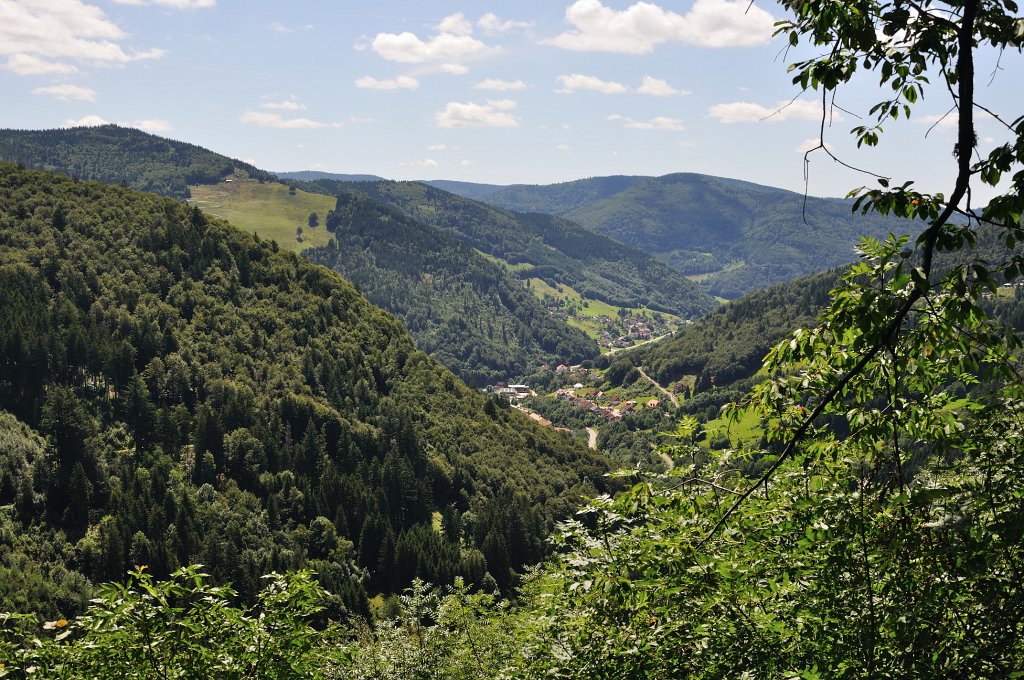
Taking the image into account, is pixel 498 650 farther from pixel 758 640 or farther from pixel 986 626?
pixel 986 626

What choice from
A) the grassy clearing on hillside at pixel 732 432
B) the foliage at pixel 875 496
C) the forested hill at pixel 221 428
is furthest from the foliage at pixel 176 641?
the forested hill at pixel 221 428

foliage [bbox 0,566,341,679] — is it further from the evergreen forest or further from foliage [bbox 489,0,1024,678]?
foliage [bbox 489,0,1024,678]

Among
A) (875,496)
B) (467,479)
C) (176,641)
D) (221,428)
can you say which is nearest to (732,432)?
(875,496)

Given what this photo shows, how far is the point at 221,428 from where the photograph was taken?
418 ft

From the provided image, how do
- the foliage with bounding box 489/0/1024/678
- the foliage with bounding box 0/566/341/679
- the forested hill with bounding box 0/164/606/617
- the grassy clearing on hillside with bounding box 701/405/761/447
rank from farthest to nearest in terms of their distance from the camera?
the forested hill with bounding box 0/164/606/617
the foliage with bounding box 0/566/341/679
the grassy clearing on hillside with bounding box 701/405/761/447
the foliage with bounding box 489/0/1024/678

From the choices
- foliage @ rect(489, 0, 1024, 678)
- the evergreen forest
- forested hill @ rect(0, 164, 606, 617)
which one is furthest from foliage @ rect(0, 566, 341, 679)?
forested hill @ rect(0, 164, 606, 617)

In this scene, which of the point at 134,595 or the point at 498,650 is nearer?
the point at 134,595

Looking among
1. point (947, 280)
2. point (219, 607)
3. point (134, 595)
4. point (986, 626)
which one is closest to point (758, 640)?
point (986, 626)

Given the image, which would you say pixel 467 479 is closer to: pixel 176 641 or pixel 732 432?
pixel 176 641

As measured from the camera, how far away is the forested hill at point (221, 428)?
98.7 metres

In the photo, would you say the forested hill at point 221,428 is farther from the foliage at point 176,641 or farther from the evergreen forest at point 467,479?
the foliage at point 176,641

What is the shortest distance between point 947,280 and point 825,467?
15.3ft

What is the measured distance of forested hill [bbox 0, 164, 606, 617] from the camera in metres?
98.7

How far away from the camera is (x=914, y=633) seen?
7.94 m
